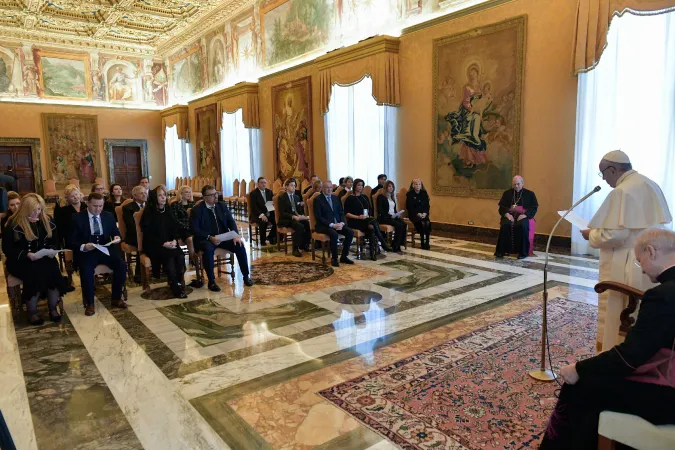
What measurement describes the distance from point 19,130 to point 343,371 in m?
20.6

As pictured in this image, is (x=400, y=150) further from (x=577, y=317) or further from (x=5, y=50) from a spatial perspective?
(x=5, y=50)

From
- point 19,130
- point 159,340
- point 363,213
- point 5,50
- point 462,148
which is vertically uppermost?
point 5,50

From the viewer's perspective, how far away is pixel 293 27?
1395cm

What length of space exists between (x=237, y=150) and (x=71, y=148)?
8.09 m

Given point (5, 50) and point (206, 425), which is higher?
point (5, 50)

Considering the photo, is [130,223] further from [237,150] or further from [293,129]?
[237,150]

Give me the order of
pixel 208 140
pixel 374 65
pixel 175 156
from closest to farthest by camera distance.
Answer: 1. pixel 374 65
2. pixel 208 140
3. pixel 175 156

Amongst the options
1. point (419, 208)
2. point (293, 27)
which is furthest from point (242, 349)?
point (293, 27)

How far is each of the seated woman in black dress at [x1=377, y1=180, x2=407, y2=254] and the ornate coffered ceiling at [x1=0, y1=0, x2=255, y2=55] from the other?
33.9 feet

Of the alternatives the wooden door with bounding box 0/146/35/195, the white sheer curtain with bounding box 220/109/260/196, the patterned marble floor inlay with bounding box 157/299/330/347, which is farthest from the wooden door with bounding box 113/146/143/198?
the patterned marble floor inlay with bounding box 157/299/330/347

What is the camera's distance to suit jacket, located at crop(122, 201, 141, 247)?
6.45 metres

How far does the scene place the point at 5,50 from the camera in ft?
60.4

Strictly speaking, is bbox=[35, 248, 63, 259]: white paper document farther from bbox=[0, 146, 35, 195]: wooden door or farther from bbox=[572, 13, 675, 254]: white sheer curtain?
bbox=[0, 146, 35, 195]: wooden door

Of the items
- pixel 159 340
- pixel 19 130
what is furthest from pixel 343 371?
pixel 19 130
